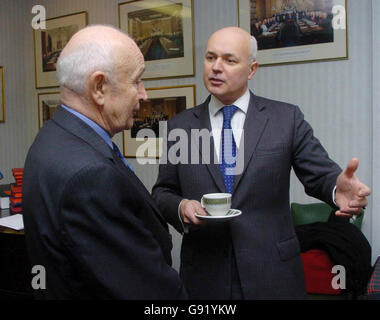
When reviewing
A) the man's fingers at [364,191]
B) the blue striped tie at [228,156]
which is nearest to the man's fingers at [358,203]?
the man's fingers at [364,191]

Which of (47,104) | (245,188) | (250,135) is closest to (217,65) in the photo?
(250,135)

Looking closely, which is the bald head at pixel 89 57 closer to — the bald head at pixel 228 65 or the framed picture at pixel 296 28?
the bald head at pixel 228 65

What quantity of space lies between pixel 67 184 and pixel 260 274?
3.38 feet

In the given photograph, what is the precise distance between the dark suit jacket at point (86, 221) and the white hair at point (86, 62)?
0.31 ft

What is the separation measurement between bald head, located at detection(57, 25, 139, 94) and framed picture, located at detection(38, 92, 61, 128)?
3.53 m

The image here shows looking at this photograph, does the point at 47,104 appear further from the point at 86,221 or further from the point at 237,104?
the point at 86,221

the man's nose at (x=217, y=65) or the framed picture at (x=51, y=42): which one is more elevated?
the framed picture at (x=51, y=42)

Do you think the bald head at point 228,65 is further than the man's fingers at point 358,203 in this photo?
Yes

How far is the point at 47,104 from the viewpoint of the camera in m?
4.53

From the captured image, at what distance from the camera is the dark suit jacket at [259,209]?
67.0 inches

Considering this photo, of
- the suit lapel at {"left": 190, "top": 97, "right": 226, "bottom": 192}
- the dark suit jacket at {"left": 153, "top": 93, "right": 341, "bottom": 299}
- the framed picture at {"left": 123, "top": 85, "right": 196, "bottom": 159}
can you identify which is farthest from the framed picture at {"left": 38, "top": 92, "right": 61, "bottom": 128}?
the dark suit jacket at {"left": 153, "top": 93, "right": 341, "bottom": 299}

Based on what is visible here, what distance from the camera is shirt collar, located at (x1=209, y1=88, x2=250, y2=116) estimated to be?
1888 mm

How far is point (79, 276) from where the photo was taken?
1031 millimetres

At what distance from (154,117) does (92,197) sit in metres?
3.02
